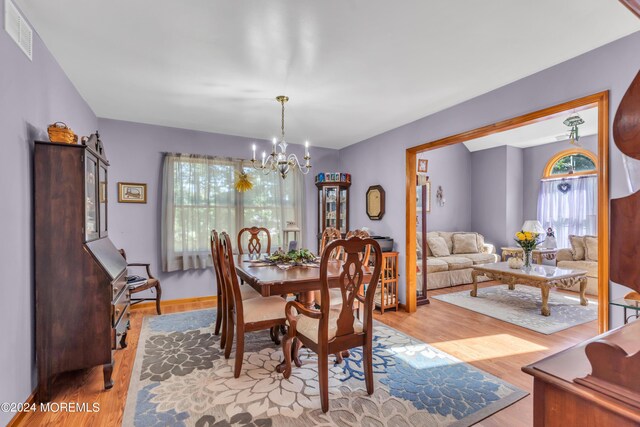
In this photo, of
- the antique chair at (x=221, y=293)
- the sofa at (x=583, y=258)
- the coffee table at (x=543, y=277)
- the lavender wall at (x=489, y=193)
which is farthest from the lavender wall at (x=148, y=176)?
the sofa at (x=583, y=258)

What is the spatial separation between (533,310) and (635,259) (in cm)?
430

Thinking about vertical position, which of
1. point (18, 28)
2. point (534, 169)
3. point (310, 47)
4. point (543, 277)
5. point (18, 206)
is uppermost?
point (310, 47)

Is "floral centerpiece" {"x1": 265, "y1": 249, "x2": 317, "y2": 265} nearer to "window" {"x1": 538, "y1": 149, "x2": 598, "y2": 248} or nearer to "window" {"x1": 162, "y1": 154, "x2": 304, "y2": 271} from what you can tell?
"window" {"x1": 162, "y1": 154, "x2": 304, "y2": 271}

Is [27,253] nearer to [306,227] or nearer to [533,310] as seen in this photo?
[306,227]

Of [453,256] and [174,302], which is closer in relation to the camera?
[174,302]

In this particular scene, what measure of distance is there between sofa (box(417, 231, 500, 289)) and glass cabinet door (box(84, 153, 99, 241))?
430 cm

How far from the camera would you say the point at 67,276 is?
2168mm

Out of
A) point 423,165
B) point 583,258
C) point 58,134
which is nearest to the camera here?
point 58,134

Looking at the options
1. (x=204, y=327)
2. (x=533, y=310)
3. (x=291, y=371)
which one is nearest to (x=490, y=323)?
(x=533, y=310)

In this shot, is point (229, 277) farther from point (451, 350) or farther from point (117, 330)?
point (451, 350)

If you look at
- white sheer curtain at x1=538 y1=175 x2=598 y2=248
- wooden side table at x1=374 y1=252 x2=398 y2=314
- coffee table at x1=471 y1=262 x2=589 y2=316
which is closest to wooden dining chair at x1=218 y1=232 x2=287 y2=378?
wooden side table at x1=374 y1=252 x2=398 y2=314

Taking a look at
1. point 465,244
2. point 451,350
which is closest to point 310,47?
point 451,350

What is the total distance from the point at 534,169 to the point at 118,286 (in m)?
7.74

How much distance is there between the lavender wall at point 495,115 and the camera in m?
2.22
